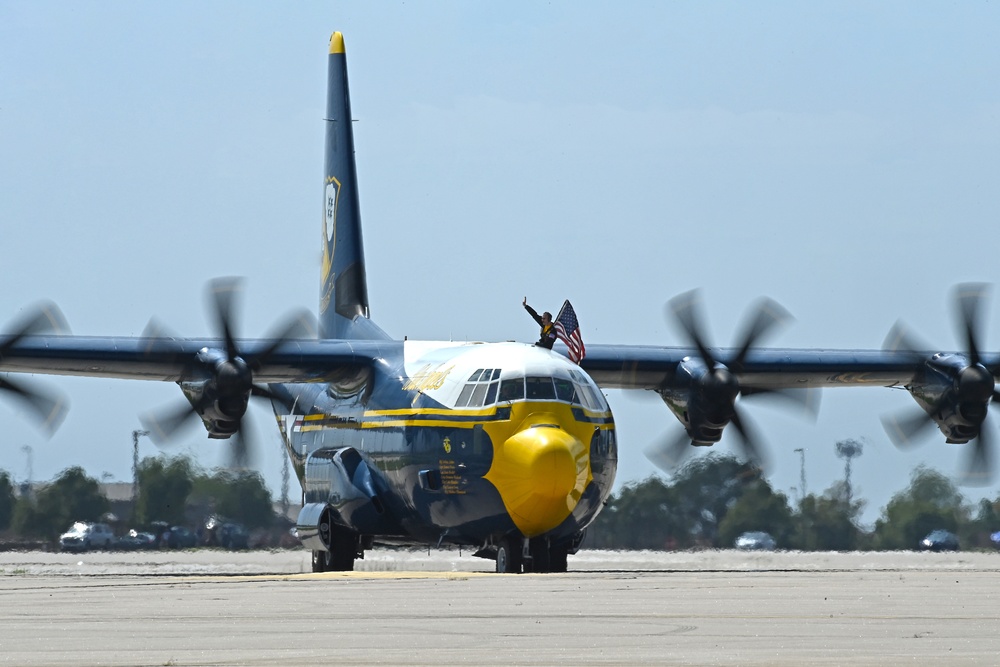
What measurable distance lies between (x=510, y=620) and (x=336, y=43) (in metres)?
23.6

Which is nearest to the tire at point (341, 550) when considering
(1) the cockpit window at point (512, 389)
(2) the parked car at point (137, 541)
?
(1) the cockpit window at point (512, 389)

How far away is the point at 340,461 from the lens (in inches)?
979

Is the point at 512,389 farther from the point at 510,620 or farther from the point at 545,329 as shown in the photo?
the point at 510,620

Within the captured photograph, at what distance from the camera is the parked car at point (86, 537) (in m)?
34.5

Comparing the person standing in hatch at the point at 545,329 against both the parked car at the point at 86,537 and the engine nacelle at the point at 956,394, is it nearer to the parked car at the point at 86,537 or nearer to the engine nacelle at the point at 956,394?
the engine nacelle at the point at 956,394

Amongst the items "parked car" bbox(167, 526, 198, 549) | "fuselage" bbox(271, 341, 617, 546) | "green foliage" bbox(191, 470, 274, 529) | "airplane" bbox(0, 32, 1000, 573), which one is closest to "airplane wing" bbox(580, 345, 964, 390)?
"airplane" bbox(0, 32, 1000, 573)

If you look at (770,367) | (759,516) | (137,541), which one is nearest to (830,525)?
(759,516)

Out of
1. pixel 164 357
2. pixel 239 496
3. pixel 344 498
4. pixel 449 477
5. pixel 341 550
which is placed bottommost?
pixel 341 550

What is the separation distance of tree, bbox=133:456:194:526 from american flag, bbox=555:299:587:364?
12.3 m

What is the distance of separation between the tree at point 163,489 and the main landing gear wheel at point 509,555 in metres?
13.1

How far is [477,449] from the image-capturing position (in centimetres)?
2156

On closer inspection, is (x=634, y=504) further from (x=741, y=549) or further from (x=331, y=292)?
(x=331, y=292)

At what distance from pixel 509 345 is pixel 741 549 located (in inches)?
475

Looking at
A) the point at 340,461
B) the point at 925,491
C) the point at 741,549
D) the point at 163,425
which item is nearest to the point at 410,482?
the point at 340,461
